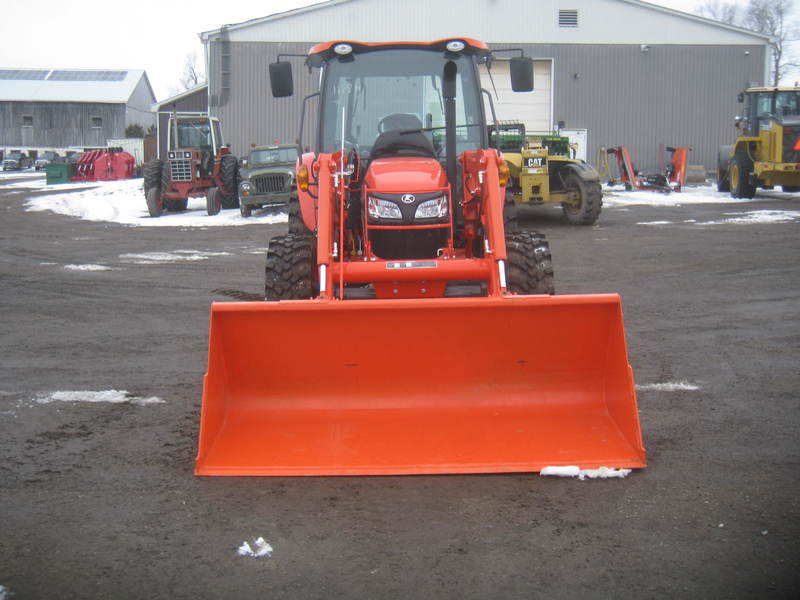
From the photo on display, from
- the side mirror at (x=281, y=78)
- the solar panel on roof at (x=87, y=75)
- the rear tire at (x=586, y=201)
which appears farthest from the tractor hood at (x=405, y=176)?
the solar panel on roof at (x=87, y=75)

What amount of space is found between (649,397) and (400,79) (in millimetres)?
3022

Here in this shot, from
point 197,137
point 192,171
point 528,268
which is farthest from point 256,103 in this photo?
point 528,268

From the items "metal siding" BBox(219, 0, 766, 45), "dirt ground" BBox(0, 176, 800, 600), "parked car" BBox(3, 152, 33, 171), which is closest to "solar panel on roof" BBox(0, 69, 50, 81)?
"parked car" BBox(3, 152, 33, 171)

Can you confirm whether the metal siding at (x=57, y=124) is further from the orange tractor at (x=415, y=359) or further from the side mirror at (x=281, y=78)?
the orange tractor at (x=415, y=359)

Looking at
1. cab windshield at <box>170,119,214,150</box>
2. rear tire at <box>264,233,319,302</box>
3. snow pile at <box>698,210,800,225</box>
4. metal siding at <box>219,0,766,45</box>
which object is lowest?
snow pile at <box>698,210,800,225</box>

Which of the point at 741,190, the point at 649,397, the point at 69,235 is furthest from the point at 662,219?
the point at 649,397

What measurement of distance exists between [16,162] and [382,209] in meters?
53.0

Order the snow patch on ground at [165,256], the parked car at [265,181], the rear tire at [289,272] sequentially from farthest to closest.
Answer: the parked car at [265,181] → the snow patch on ground at [165,256] → the rear tire at [289,272]

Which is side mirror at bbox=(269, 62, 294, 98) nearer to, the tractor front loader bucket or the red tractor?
the tractor front loader bucket

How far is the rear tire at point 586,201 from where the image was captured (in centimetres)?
1664

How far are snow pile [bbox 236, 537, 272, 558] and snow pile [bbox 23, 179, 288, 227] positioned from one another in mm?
16243

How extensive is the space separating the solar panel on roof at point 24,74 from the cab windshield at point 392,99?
66062mm

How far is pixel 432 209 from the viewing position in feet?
19.2

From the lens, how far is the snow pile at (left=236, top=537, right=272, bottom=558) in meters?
3.38
